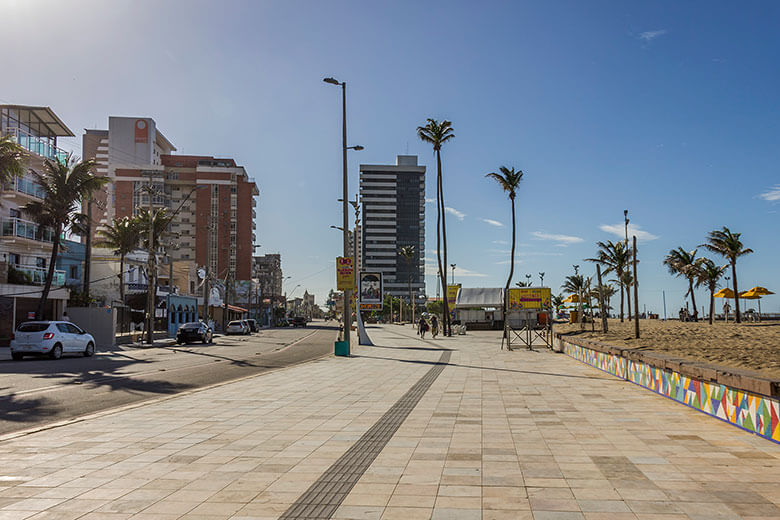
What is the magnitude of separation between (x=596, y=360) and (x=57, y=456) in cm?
1658

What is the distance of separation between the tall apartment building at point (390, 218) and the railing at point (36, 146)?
5856 inches

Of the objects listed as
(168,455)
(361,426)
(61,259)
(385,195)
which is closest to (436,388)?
(361,426)

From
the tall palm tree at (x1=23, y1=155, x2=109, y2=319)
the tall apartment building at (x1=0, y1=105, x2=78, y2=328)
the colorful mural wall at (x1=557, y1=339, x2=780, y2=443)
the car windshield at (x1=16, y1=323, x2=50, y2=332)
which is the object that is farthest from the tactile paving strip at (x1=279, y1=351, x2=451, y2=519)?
the tall apartment building at (x1=0, y1=105, x2=78, y2=328)

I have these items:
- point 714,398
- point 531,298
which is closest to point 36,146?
point 531,298

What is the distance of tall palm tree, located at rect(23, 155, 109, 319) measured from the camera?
34.2 m

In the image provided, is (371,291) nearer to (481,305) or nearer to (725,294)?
(481,305)

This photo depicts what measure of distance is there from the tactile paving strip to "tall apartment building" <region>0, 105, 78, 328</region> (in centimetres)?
3385

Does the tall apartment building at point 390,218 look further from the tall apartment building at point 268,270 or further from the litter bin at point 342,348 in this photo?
the litter bin at point 342,348

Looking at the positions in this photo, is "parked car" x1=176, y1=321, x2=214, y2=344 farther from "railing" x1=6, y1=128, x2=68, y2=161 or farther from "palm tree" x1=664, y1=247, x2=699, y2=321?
"palm tree" x1=664, y1=247, x2=699, y2=321

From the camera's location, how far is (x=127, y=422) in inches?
357

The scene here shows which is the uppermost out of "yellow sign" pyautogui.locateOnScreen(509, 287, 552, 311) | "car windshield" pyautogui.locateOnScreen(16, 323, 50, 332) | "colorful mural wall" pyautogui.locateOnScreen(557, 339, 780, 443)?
"yellow sign" pyautogui.locateOnScreen(509, 287, 552, 311)

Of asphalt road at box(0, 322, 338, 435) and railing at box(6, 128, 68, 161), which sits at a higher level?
railing at box(6, 128, 68, 161)

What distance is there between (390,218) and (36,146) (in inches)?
5989

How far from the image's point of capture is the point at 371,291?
52.5m
